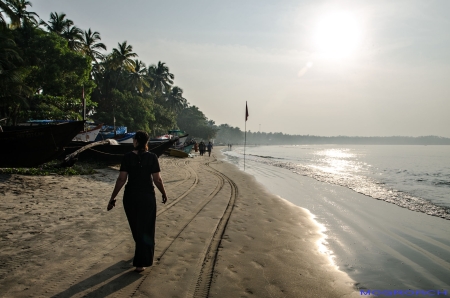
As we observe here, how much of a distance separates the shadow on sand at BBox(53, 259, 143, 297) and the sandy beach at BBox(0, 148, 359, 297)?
0.01 metres

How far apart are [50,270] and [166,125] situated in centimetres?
4704

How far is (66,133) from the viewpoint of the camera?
9273 mm

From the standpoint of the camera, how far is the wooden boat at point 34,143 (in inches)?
346

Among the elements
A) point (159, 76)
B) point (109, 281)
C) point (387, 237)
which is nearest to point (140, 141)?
point (109, 281)

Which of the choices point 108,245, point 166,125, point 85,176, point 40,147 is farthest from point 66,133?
point 166,125

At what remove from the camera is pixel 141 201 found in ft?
11.7

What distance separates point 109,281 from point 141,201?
39.1 inches

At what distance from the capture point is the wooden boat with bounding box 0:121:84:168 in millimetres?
8797

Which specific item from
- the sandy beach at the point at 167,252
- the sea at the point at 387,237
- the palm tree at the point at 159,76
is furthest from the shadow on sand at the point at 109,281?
the palm tree at the point at 159,76

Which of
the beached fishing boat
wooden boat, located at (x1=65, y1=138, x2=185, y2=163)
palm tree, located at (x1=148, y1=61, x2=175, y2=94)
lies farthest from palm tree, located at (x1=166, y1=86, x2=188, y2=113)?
wooden boat, located at (x1=65, y1=138, x2=185, y2=163)

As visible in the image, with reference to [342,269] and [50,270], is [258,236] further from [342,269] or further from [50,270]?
[50,270]

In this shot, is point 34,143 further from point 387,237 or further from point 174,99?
point 174,99

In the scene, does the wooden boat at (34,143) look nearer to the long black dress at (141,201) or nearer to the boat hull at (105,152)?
the boat hull at (105,152)

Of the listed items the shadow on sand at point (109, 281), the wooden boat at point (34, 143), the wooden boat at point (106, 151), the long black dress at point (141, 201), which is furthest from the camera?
the wooden boat at point (106, 151)
